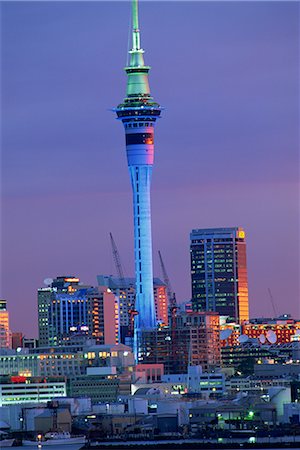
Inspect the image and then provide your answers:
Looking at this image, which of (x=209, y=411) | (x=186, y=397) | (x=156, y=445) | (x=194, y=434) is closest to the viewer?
(x=156, y=445)

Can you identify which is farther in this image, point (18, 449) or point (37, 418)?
point (37, 418)

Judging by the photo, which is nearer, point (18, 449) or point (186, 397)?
point (18, 449)

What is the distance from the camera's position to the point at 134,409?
17625 centimetres

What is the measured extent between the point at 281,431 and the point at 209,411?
12.5 m

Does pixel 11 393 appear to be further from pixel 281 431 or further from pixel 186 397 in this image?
pixel 281 431

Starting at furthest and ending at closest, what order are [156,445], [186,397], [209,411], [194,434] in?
[186,397]
[209,411]
[194,434]
[156,445]

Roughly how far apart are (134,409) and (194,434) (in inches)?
741

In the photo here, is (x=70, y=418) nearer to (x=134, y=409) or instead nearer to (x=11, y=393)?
(x=134, y=409)

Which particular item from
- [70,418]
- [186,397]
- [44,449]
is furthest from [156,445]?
[186,397]

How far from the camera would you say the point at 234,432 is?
156750mm

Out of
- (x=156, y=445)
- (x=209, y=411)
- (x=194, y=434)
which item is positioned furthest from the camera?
(x=209, y=411)

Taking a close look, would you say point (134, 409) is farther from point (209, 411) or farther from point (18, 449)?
point (18, 449)

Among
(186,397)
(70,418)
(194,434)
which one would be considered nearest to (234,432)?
(194,434)

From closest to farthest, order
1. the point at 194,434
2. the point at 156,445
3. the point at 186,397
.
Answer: the point at 156,445
the point at 194,434
the point at 186,397
